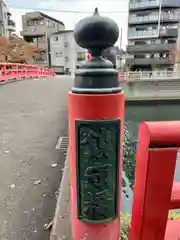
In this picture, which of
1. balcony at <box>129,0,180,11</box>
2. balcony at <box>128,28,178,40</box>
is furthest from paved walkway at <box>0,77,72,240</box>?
balcony at <box>129,0,180,11</box>

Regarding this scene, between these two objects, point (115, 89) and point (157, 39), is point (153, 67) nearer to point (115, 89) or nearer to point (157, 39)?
point (157, 39)

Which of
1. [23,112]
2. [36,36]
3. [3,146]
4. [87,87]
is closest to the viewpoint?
[87,87]

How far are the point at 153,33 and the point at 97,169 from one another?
33.6 meters

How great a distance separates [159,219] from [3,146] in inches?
98.9

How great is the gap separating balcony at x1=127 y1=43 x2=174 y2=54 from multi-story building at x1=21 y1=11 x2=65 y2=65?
573 inches

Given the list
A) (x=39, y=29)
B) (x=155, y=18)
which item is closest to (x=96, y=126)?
(x=155, y=18)

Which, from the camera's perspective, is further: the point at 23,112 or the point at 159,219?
the point at 23,112

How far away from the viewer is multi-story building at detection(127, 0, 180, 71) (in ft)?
100

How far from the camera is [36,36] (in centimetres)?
4072

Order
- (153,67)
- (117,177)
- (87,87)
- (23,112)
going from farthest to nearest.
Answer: (153,67), (23,112), (117,177), (87,87)

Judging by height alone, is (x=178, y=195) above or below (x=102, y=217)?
above

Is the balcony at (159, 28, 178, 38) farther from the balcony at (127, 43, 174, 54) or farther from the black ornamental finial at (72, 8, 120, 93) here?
the black ornamental finial at (72, 8, 120, 93)

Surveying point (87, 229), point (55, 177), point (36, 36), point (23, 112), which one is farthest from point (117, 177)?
point (36, 36)

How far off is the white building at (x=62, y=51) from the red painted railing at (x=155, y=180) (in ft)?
125
